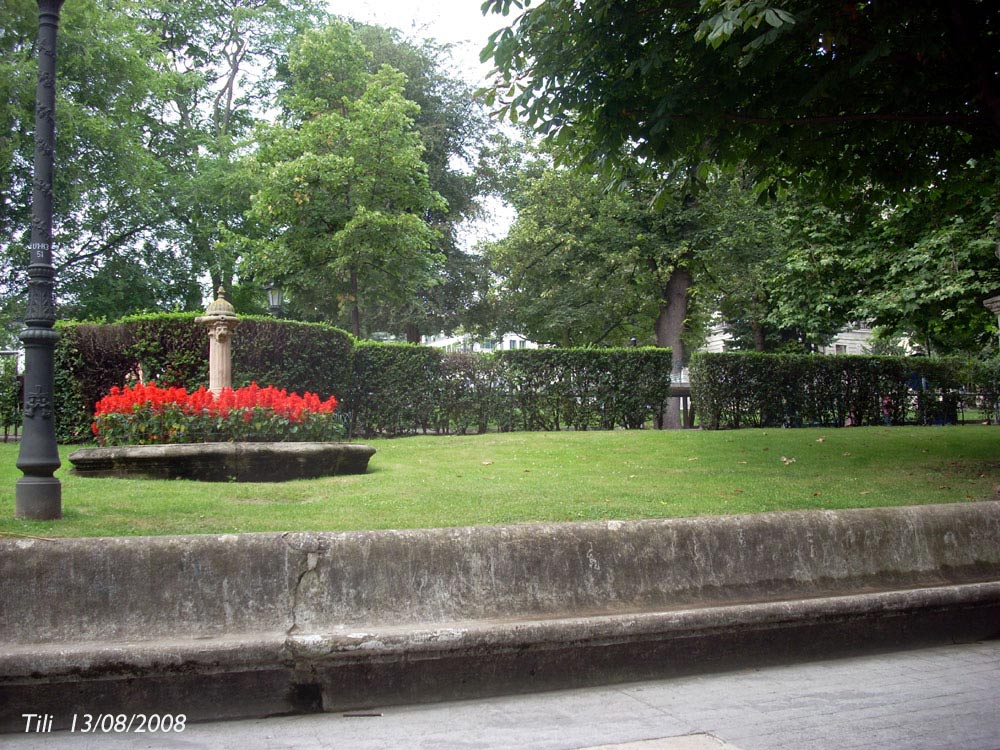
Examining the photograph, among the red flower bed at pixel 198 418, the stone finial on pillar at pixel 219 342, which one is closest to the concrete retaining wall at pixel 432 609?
the red flower bed at pixel 198 418

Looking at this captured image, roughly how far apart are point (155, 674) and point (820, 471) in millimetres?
8339

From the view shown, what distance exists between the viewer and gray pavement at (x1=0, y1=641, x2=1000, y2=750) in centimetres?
394

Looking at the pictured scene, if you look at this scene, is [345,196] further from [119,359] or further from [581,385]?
[119,359]

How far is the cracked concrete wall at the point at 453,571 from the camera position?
181 inches

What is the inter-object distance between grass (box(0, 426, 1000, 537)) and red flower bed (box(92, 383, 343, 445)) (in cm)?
87

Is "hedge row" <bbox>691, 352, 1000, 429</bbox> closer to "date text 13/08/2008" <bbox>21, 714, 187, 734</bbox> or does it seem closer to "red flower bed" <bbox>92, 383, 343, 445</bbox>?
"red flower bed" <bbox>92, 383, 343, 445</bbox>

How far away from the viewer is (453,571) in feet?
16.9

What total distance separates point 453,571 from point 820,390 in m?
16.1

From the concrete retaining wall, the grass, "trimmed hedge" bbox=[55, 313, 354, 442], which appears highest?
"trimmed hedge" bbox=[55, 313, 354, 442]

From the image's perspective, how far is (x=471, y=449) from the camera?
13242 millimetres

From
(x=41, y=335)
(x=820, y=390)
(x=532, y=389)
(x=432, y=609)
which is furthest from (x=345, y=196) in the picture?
(x=432, y=609)

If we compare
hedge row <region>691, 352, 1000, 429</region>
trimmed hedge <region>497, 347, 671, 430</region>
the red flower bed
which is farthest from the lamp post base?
hedge row <region>691, 352, 1000, 429</region>

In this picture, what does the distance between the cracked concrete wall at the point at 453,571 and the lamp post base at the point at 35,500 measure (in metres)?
1.49

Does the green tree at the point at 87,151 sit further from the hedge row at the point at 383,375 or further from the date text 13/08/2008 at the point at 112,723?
the date text 13/08/2008 at the point at 112,723
